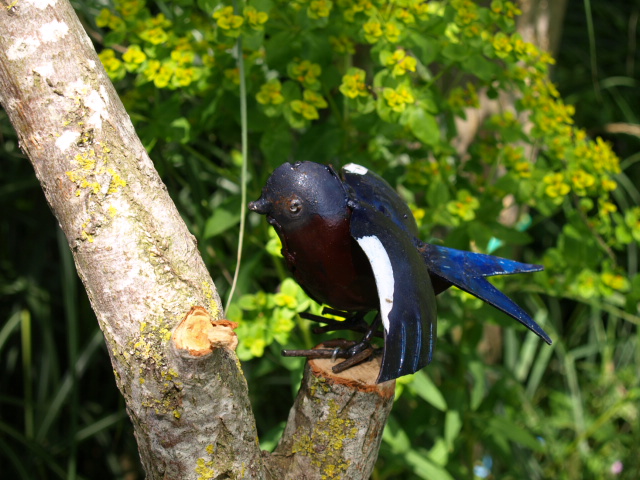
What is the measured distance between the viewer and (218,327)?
0.77m

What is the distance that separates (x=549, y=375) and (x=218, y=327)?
2000 millimetres

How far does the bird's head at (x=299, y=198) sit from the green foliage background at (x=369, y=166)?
361 millimetres

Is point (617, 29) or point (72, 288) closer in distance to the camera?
point (72, 288)

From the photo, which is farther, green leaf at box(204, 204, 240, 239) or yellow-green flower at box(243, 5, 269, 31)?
green leaf at box(204, 204, 240, 239)

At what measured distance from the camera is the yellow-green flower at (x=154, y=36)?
4.20 feet

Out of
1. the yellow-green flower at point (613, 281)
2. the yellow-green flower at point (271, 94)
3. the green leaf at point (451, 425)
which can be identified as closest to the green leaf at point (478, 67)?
the yellow-green flower at point (271, 94)

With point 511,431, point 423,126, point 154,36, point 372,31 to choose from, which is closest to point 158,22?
point 154,36

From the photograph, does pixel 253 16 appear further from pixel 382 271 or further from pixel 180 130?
pixel 382 271

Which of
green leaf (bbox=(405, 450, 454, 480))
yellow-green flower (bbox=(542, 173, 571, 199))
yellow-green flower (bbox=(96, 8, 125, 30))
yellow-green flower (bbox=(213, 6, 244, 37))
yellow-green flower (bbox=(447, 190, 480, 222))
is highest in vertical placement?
yellow-green flower (bbox=(213, 6, 244, 37))

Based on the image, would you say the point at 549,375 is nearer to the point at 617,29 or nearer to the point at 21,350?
the point at 617,29

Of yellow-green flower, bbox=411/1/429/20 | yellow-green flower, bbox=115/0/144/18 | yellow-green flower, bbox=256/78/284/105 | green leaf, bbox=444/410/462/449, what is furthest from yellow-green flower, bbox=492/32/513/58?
green leaf, bbox=444/410/462/449

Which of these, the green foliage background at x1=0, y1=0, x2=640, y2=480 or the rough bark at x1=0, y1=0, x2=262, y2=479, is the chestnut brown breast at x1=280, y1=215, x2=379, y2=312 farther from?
the green foliage background at x1=0, y1=0, x2=640, y2=480

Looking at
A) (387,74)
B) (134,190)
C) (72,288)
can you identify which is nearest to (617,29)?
(387,74)

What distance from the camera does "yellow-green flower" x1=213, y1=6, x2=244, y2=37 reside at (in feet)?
3.83
